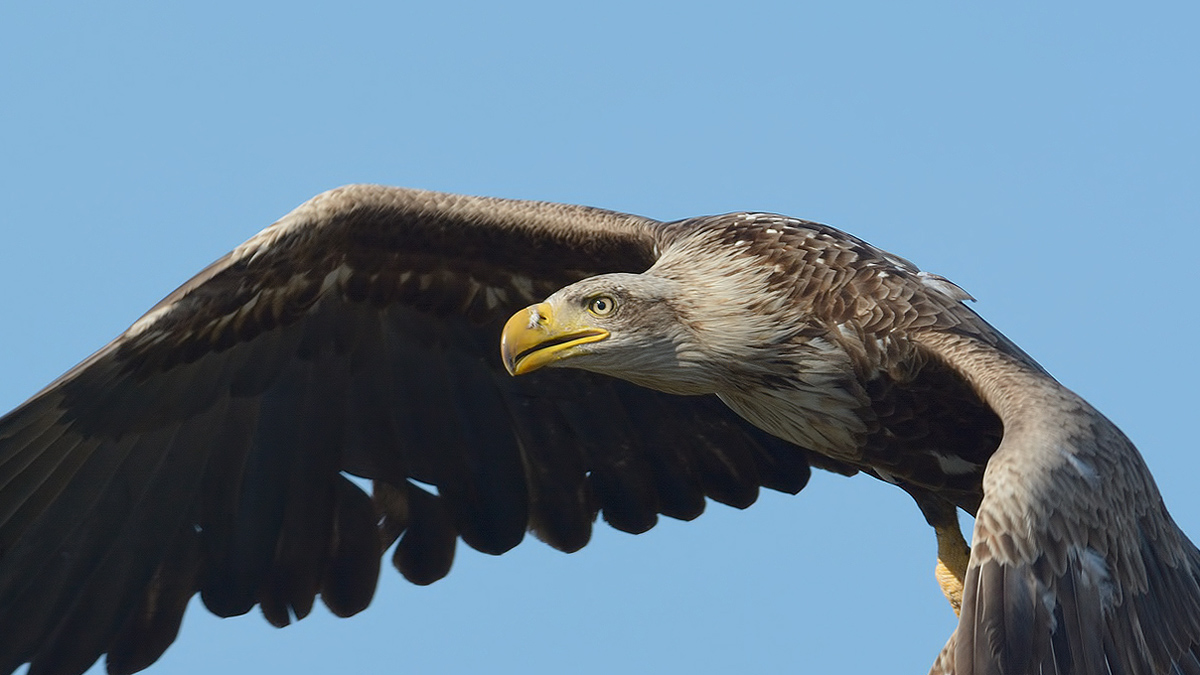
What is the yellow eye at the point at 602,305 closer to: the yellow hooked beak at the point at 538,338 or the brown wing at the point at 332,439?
the yellow hooked beak at the point at 538,338

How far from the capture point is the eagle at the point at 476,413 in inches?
326

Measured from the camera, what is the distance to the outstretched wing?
6.70 meters

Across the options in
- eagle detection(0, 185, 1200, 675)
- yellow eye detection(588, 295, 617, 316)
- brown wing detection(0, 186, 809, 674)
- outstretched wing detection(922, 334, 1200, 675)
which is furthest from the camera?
brown wing detection(0, 186, 809, 674)

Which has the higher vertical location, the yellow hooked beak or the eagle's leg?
the yellow hooked beak

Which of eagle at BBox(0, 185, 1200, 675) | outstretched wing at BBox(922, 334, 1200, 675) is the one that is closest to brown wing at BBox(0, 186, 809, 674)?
eagle at BBox(0, 185, 1200, 675)

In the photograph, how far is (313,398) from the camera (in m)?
9.59

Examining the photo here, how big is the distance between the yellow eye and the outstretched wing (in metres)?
1.63

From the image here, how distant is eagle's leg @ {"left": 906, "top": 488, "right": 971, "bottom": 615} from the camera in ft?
29.2

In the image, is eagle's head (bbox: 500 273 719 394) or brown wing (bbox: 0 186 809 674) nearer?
eagle's head (bbox: 500 273 719 394)

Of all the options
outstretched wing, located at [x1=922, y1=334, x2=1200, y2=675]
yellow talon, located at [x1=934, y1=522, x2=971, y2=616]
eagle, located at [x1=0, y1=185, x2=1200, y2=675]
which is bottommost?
outstretched wing, located at [x1=922, y1=334, x2=1200, y2=675]

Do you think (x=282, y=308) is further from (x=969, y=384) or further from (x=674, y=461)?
(x=969, y=384)

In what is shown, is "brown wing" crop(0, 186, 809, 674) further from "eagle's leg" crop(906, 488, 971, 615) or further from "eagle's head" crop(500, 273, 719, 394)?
"eagle's leg" crop(906, 488, 971, 615)

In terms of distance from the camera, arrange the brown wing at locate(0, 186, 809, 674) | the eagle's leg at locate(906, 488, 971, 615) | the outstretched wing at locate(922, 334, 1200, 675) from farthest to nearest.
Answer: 1. the brown wing at locate(0, 186, 809, 674)
2. the eagle's leg at locate(906, 488, 971, 615)
3. the outstretched wing at locate(922, 334, 1200, 675)

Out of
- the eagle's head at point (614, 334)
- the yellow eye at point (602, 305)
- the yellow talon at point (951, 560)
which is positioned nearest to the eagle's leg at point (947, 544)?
the yellow talon at point (951, 560)
